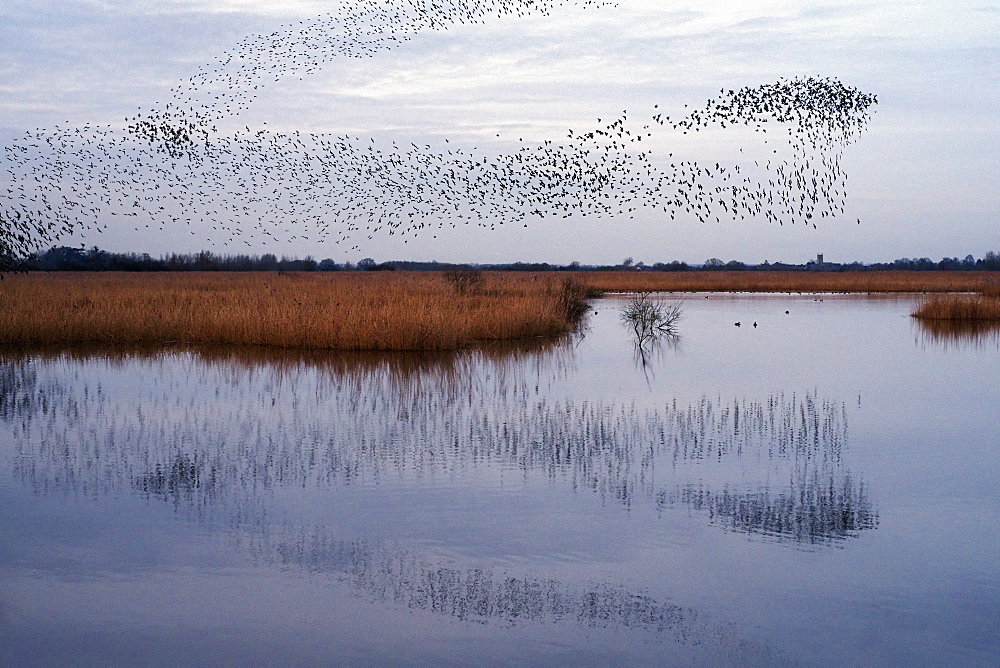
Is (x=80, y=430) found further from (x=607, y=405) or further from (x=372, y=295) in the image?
(x=372, y=295)

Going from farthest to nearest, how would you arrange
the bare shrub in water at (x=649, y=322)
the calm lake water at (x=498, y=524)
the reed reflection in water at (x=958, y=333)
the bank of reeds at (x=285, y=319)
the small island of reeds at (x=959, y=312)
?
1. the small island of reeds at (x=959, y=312)
2. the bare shrub in water at (x=649, y=322)
3. the reed reflection in water at (x=958, y=333)
4. the bank of reeds at (x=285, y=319)
5. the calm lake water at (x=498, y=524)

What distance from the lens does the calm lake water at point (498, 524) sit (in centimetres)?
452

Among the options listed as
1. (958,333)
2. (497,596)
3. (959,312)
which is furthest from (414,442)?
(959,312)

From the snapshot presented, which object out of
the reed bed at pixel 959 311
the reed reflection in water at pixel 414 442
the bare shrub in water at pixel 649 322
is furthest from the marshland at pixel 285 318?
the reed bed at pixel 959 311

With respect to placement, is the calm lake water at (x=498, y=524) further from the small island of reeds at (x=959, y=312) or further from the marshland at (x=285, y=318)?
the small island of reeds at (x=959, y=312)

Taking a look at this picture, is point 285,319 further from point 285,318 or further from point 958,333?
point 958,333

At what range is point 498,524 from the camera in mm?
6332

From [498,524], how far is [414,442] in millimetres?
2946

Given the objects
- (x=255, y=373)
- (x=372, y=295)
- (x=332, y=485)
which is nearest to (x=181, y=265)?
(x=372, y=295)

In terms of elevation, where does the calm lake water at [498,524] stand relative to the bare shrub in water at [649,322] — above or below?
below

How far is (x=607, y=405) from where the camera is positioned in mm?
11633

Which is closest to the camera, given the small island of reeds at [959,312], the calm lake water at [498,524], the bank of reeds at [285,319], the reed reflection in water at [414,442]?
the calm lake water at [498,524]

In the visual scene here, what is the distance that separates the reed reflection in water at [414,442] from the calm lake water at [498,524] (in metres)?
0.04

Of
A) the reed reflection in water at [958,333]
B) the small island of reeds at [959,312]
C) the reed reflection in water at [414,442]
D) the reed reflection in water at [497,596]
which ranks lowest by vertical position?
the reed reflection in water at [497,596]
